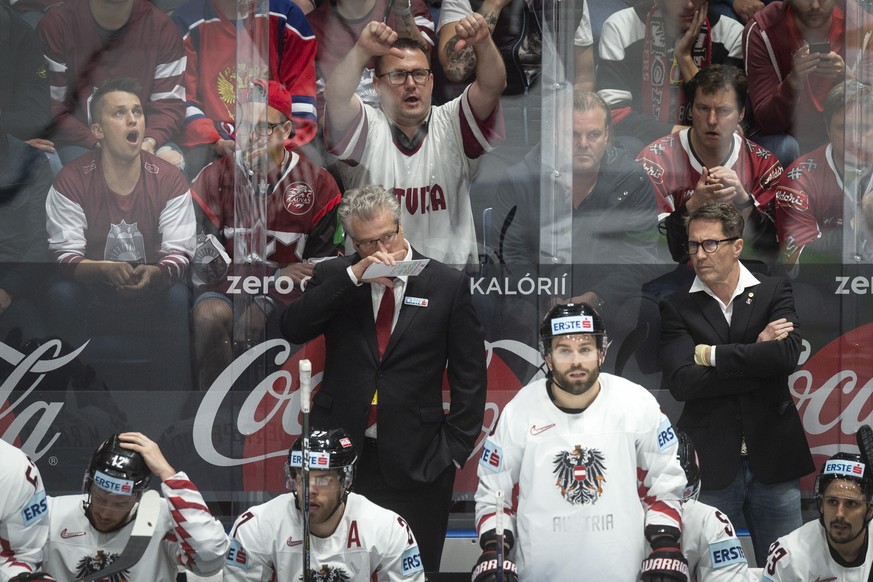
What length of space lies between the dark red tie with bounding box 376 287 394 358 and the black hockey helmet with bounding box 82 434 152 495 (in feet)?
3.35

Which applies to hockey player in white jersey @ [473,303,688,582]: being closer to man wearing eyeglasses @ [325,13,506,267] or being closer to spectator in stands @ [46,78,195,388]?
man wearing eyeglasses @ [325,13,506,267]

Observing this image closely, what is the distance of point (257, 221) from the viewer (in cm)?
538

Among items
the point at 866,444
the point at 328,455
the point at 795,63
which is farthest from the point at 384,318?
the point at 795,63

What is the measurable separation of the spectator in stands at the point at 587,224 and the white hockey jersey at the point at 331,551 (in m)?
1.45

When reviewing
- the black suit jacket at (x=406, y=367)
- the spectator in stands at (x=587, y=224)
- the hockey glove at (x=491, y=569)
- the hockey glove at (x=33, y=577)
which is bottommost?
the hockey glove at (x=33, y=577)

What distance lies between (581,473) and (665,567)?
40 centimetres

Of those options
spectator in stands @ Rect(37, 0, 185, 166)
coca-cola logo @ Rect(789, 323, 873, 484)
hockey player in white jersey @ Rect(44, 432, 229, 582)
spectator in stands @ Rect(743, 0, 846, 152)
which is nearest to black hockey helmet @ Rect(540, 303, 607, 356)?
hockey player in white jersey @ Rect(44, 432, 229, 582)

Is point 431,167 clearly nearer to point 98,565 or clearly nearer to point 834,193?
point 834,193

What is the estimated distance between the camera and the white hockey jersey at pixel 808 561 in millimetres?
4355

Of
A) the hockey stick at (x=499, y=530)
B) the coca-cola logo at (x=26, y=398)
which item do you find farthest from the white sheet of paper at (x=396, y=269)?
the coca-cola logo at (x=26, y=398)

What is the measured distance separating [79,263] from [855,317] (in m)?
3.31

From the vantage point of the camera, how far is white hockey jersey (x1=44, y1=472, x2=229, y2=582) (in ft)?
13.8

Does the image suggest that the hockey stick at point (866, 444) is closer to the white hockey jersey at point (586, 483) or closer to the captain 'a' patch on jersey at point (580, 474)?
the white hockey jersey at point (586, 483)

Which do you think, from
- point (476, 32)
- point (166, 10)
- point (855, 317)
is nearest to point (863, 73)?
point (855, 317)
